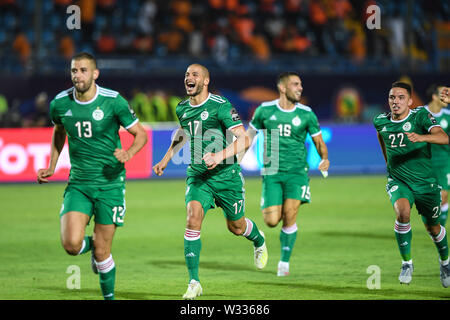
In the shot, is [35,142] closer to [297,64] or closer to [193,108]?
[297,64]

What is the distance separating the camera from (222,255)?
1052 centimetres

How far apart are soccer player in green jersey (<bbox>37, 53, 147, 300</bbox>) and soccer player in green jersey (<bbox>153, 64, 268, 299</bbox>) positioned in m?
0.90

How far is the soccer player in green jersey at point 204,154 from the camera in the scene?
774cm

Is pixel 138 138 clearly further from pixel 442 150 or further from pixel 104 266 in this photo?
pixel 442 150

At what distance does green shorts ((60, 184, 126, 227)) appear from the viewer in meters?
6.91

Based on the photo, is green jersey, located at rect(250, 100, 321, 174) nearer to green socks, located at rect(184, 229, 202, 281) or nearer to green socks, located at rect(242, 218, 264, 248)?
green socks, located at rect(242, 218, 264, 248)

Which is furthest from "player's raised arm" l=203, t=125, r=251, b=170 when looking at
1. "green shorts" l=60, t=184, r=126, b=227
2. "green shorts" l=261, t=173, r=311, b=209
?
"green shorts" l=261, t=173, r=311, b=209

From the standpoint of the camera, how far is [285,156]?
31.0ft

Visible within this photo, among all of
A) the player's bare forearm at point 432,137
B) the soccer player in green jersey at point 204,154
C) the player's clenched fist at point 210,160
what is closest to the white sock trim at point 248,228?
the soccer player in green jersey at point 204,154

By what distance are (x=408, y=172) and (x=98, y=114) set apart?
3652 mm

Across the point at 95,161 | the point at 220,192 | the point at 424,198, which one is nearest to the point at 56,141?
the point at 95,161

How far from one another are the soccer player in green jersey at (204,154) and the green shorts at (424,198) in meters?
1.76

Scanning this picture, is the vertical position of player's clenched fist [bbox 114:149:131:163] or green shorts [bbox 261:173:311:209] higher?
player's clenched fist [bbox 114:149:131:163]

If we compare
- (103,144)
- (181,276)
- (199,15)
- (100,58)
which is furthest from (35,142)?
(103,144)
